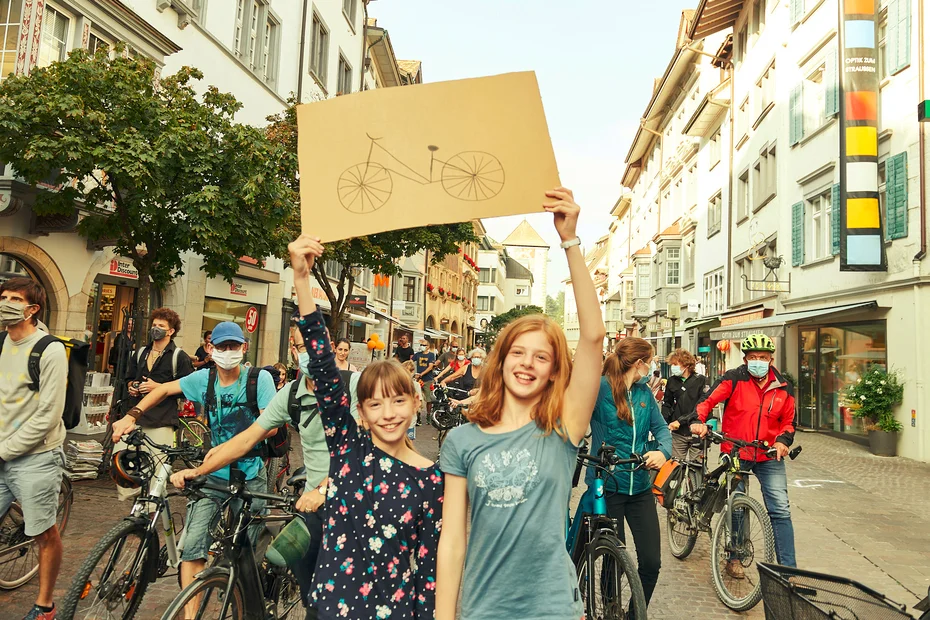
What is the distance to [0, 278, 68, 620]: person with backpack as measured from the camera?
4.25 meters

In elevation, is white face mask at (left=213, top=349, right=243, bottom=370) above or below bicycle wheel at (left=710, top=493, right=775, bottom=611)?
above

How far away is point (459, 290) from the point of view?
7350 cm

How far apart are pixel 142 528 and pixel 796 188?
21078 millimetres

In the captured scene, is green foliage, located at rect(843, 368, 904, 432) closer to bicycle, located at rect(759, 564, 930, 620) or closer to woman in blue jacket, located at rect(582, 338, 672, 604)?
woman in blue jacket, located at rect(582, 338, 672, 604)

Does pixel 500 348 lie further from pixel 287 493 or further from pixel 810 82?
pixel 810 82

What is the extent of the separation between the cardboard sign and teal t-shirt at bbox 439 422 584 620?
38.3 inches

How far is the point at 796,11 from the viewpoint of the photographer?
21547 mm

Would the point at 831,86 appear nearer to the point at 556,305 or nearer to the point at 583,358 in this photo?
the point at 583,358

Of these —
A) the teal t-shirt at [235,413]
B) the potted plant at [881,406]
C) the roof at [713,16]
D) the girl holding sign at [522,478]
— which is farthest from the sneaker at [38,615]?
the roof at [713,16]

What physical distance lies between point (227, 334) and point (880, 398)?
47.2ft

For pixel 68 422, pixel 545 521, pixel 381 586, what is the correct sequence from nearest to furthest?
1. pixel 545 521
2. pixel 381 586
3. pixel 68 422

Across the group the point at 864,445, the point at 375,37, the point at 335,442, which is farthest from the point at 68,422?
the point at 375,37

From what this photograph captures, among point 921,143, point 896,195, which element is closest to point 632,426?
point 921,143

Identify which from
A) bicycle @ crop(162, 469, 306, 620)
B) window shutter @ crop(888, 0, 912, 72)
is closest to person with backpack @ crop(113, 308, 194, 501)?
bicycle @ crop(162, 469, 306, 620)
